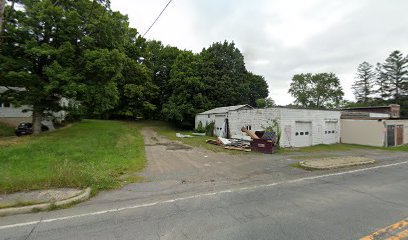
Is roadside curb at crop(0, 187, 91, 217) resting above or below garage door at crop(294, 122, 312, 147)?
below

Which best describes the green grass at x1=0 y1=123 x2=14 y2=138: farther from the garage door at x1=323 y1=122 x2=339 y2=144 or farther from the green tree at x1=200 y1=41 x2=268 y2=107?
the garage door at x1=323 y1=122 x2=339 y2=144

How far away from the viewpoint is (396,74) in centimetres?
5556

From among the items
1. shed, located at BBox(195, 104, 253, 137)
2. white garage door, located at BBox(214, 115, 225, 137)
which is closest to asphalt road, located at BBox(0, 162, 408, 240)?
shed, located at BBox(195, 104, 253, 137)

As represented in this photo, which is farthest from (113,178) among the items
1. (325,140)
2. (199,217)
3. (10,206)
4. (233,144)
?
(325,140)

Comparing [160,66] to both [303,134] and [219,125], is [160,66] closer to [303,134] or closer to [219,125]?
[219,125]

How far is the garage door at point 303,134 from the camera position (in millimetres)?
19094

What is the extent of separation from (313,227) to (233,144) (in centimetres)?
1297

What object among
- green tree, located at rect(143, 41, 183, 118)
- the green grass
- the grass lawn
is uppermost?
green tree, located at rect(143, 41, 183, 118)

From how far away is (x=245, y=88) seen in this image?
3816cm

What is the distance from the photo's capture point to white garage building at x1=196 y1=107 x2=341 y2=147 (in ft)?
60.0

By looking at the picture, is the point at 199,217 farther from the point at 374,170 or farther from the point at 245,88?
the point at 245,88

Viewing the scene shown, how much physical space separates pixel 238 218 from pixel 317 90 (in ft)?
217

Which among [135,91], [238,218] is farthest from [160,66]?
[238,218]

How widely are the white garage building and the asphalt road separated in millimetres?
11599
